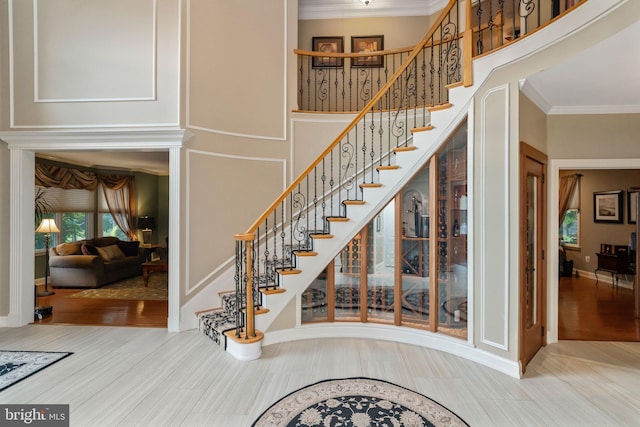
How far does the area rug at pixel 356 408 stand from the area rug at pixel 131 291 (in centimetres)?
405

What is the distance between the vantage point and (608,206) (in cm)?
674

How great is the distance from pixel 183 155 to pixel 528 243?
4.31 m

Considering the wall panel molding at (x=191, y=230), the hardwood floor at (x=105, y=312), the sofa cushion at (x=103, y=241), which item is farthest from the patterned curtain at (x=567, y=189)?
the sofa cushion at (x=103, y=241)

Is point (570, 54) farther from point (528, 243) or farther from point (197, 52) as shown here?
point (197, 52)

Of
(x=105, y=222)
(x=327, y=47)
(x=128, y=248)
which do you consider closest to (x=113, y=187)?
(x=105, y=222)

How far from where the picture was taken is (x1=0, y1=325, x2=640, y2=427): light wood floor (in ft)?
7.97

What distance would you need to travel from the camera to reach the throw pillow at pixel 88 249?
6.59 meters

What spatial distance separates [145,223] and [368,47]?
7.31 m

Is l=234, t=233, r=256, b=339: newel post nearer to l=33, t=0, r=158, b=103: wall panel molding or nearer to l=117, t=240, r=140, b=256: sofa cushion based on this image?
l=33, t=0, r=158, b=103: wall panel molding

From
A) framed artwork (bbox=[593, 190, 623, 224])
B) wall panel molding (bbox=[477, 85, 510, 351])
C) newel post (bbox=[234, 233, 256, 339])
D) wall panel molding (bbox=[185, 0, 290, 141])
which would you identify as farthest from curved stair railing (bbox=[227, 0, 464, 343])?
framed artwork (bbox=[593, 190, 623, 224])

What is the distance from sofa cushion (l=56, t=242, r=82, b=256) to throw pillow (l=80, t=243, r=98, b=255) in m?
0.09

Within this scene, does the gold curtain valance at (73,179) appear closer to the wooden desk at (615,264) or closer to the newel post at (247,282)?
the newel post at (247,282)

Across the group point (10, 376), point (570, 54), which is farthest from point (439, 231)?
point (10, 376)

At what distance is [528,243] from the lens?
11.0ft
